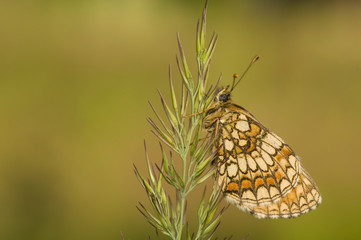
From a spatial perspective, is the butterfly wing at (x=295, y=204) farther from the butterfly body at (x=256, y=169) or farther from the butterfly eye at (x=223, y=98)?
the butterfly eye at (x=223, y=98)

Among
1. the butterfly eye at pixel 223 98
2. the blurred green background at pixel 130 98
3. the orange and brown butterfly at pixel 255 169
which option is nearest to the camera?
the orange and brown butterfly at pixel 255 169

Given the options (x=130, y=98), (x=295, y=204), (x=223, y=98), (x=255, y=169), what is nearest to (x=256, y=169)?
(x=255, y=169)

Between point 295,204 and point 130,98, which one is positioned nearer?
point 295,204

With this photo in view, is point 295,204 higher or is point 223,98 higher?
point 223,98

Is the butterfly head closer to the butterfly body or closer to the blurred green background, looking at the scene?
the butterfly body

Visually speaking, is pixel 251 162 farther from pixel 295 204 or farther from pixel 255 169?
pixel 295 204

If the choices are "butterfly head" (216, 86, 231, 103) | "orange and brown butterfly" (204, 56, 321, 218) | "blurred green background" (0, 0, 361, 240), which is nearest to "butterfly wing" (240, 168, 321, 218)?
"orange and brown butterfly" (204, 56, 321, 218)

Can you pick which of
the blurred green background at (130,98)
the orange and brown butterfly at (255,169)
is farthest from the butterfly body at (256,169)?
the blurred green background at (130,98)

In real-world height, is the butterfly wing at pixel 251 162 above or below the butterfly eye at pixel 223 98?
below

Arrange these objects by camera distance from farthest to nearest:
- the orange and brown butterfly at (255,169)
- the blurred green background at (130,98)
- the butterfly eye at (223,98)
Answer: the blurred green background at (130,98) → the butterfly eye at (223,98) → the orange and brown butterfly at (255,169)
